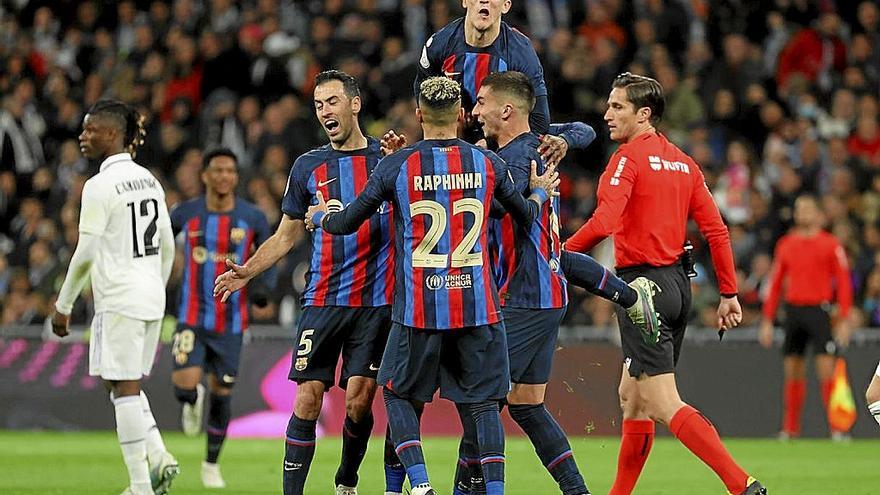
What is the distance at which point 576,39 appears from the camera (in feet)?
66.6

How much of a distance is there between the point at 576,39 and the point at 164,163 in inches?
220

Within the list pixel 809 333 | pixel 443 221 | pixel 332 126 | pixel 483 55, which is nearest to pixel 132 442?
pixel 332 126

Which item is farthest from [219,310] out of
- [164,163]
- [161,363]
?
[164,163]

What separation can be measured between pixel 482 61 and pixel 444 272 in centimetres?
162

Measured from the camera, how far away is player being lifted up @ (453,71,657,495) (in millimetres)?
8086

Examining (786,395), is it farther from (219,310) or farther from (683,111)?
(219,310)

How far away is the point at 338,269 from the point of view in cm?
862

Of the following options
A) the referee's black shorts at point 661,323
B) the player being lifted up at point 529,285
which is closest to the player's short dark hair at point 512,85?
the player being lifted up at point 529,285

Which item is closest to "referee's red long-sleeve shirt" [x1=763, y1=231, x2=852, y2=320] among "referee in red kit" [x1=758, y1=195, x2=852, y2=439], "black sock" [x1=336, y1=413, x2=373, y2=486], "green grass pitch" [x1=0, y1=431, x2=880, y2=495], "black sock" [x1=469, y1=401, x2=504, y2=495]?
"referee in red kit" [x1=758, y1=195, x2=852, y2=439]

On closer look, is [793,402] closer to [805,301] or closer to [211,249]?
[805,301]

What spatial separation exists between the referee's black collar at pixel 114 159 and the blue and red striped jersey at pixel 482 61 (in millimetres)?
1877

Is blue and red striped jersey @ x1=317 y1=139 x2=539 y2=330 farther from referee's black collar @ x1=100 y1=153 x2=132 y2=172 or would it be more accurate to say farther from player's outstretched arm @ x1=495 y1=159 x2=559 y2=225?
referee's black collar @ x1=100 y1=153 x2=132 y2=172

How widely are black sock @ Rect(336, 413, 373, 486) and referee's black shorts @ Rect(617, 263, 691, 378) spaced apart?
1.53 meters

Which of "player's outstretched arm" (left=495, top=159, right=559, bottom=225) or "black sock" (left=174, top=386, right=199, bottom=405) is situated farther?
"black sock" (left=174, top=386, right=199, bottom=405)
